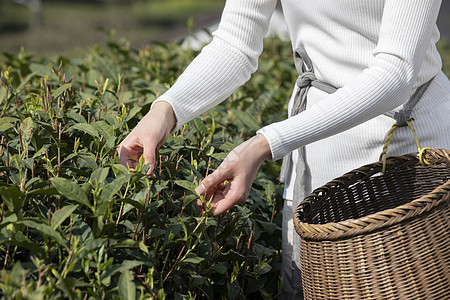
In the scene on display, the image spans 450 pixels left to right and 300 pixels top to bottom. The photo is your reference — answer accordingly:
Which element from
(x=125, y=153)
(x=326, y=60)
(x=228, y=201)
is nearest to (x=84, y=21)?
(x=326, y=60)

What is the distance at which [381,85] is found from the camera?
1523 millimetres

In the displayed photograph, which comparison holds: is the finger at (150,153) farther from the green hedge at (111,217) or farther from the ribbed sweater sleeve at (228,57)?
the ribbed sweater sleeve at (228,57)

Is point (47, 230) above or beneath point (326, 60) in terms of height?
beneath

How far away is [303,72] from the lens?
6.77ft

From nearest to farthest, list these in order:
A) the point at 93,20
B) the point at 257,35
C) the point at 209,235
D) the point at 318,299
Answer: the point at 318,299, the point at 209,235, the point at 257,35, the point at 93,20

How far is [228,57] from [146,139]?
47cm

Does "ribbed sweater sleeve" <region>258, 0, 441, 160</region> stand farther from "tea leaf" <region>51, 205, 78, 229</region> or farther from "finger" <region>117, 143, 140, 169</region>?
"tea leaf" <region>51, 205, 78, 229</region>

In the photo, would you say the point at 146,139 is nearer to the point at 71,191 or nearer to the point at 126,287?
the point at 71,191

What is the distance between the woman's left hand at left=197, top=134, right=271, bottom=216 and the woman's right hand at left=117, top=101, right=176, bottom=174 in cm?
18

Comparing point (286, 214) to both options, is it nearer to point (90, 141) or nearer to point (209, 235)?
point (209, 235)

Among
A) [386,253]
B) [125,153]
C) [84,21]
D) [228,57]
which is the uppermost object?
[228,57]

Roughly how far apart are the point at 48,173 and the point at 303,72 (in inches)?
37.6

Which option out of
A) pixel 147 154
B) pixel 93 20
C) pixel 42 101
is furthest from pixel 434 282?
pixel 93 20

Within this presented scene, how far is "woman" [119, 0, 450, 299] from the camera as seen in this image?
153 cm
